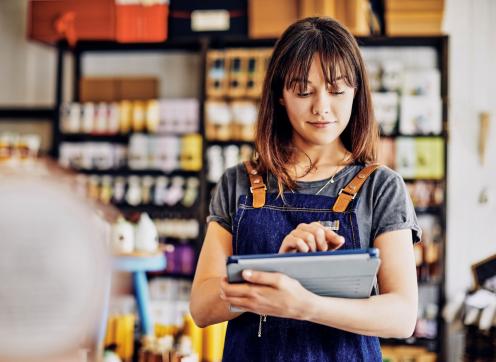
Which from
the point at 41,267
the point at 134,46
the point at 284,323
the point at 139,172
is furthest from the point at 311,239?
the point at 134,46

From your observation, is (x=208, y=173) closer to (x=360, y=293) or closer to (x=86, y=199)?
(x=360, y=293)

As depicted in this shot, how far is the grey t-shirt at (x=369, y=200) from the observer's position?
1.19 meters

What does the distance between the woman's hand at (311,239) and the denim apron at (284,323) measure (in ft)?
0.46

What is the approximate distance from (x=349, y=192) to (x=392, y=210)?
88 millimetres

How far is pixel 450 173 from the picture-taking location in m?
4.87

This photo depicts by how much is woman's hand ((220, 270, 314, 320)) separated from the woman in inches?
3.7

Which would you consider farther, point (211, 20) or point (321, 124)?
point (211, 20)

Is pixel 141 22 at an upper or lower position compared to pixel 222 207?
upper

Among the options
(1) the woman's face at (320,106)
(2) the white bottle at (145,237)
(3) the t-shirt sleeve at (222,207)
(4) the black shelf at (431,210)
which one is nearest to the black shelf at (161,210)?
(2) the white bottle at (145,237)

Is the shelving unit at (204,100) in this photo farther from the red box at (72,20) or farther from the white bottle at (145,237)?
the white bottle at (145,237)

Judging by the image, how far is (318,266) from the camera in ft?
3.30

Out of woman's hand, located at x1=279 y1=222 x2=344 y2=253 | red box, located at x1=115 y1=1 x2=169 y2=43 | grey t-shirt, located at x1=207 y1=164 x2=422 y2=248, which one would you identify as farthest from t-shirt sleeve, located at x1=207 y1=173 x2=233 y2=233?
red box, located at x1=115 y1=1 x2=169 y2=43

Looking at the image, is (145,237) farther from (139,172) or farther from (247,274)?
(247,274)

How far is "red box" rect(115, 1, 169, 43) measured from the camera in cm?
478
